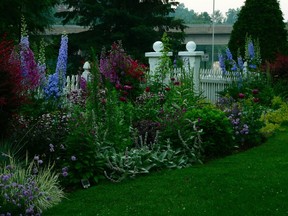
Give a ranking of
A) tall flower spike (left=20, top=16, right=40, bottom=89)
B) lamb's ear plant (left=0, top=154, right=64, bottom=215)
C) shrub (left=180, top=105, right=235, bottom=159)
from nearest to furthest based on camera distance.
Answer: lamb's ear plant (left=0, top=154, right=64, bottom=215) → tall flower spike (left=20, top=16, right=40, bottom=89) → shrub (left=180, top=105, right=235, bottom=159)

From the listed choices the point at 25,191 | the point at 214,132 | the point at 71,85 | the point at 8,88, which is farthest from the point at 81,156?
the point at 71,85

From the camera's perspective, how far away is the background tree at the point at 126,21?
25.4 m

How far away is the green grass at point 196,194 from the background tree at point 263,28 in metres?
12.0

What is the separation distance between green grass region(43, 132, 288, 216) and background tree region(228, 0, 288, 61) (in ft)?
39.4

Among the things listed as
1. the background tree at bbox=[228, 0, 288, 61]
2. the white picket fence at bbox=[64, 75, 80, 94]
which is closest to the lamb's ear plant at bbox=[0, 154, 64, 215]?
the white picket fence at bbox=[64, 75, 80, 94]

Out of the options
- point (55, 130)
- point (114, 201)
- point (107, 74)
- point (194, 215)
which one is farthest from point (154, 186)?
point (107, 74)

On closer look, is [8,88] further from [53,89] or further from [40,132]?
[53,89]

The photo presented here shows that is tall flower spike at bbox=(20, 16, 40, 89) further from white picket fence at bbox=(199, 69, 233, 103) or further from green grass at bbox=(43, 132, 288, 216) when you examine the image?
white picket fence at bbox=(199, 69, 233, 103)

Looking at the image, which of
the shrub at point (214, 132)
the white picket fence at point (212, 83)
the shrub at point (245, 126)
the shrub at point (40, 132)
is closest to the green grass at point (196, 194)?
the shrub at point (214, 132)

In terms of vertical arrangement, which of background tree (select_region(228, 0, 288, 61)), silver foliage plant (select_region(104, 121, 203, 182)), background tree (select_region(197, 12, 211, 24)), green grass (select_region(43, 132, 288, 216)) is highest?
background tree (select_region(197, 12, 211, 24))

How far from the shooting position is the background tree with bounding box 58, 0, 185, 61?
25.4 metres

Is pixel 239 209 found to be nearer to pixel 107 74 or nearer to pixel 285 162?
pixel 285 162

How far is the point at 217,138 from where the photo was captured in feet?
27.1

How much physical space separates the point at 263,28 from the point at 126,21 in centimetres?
878
